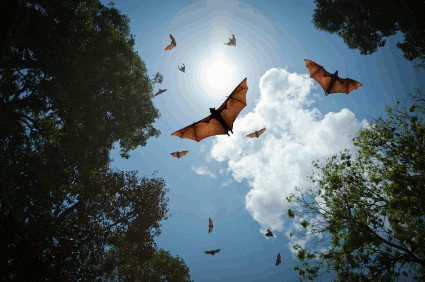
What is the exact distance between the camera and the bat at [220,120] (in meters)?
8.42

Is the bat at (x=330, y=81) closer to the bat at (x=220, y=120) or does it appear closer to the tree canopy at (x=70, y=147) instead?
the bat at (x=220, y=120)

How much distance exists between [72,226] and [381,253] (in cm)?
1653

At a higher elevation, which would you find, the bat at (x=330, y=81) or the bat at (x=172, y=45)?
the bat at (x=172, y=45)

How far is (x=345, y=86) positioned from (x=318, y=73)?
6.23 ft

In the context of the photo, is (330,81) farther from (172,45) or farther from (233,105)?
(172,45)

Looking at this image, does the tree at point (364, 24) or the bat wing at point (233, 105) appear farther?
the tree at point (364, 24)

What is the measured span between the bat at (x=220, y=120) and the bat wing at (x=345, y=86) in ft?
21.0

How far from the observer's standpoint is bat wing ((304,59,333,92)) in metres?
9.58

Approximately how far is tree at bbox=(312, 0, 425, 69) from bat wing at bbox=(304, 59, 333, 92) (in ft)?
18.1

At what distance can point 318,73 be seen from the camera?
32.0 feet

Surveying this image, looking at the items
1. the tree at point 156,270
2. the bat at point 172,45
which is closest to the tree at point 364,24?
the bat at point 172,45

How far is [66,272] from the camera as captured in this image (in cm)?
731

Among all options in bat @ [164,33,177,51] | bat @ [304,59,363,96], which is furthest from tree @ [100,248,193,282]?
bat @ [304,59,363,96]

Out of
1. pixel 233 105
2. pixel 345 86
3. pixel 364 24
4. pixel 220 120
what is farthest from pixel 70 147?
pixel 364 24
